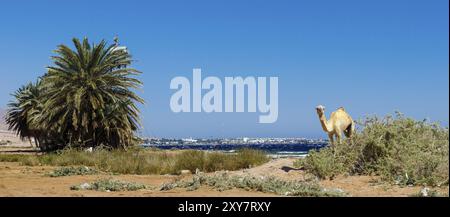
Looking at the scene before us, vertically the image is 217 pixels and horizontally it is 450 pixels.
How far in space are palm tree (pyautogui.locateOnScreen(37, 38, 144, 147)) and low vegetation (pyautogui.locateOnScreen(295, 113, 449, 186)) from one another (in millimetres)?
17272

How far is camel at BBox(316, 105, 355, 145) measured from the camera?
46.2ft

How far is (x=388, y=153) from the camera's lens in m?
13.3

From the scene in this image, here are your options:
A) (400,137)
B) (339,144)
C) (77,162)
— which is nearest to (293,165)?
(339,144)

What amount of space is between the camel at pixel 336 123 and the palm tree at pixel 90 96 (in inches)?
667

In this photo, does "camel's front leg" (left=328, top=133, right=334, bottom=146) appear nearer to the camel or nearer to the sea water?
the camel

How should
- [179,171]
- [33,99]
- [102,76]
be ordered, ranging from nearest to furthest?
[179,171] → [102,76] → [33,99]

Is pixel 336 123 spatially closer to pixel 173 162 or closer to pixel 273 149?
pixel 173 162

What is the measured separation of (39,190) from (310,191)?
5.51 meters

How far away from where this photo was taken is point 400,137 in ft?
44.0

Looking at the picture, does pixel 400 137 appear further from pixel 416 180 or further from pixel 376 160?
pixel 416 180

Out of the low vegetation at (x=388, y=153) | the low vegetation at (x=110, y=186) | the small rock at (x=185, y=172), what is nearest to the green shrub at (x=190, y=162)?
the small rock at (x=185, y=172)

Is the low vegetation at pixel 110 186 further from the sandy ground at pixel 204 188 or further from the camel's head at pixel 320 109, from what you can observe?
the camel's head at pixel 320 109

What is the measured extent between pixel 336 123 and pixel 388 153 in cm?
162

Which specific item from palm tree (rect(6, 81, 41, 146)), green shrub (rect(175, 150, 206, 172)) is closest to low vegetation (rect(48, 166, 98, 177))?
green shrub (rect(175, 150, 206, 172))
